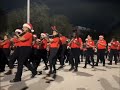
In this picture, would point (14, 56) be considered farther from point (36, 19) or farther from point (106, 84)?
point (36, 19)

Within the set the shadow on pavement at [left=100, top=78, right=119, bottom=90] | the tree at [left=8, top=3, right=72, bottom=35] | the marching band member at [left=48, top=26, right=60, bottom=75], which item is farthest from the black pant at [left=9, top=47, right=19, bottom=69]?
the tree at [left=8, top=3, right=72, bottom=35]

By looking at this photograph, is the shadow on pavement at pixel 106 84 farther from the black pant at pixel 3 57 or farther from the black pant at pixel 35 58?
the black pant at pixel 3 57

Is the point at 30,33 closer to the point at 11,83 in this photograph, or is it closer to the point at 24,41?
the point at 24,41

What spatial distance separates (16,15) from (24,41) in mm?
46388

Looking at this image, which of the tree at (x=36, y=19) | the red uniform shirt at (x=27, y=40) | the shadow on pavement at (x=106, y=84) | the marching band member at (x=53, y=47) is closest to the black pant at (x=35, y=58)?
the marching band member at (x=53, y=47)

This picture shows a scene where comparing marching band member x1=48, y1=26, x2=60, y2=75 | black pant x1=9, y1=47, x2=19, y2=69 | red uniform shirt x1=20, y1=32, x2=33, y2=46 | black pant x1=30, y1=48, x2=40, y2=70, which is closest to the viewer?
red uniform shirt x1=20, y1=32, x2=33, y2=46

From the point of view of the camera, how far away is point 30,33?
1010 cm

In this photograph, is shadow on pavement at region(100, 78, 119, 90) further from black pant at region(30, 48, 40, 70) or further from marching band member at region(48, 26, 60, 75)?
black pant at region(30, 48, 40, 70)

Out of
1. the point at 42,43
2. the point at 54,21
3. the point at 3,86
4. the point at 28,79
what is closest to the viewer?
Answer: the point at 3,86

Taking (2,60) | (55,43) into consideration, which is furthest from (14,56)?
(2,60)

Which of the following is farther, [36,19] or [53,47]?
[36,19]

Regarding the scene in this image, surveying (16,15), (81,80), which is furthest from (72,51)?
(16,15)

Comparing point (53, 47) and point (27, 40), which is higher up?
point (27, 40)

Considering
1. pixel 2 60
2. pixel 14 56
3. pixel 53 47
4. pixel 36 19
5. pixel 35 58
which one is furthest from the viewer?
pixel 36 19
